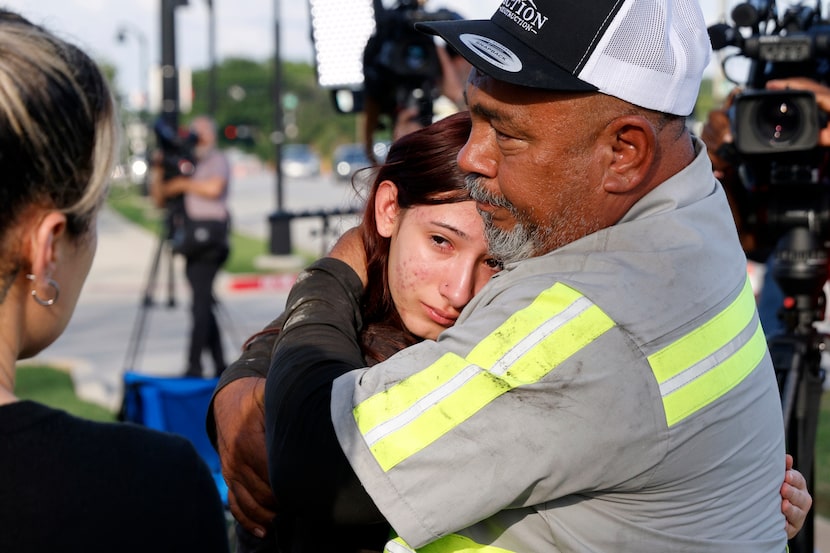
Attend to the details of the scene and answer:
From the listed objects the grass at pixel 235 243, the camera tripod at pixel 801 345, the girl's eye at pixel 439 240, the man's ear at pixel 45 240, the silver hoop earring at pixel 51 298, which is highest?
the man's ear at pixel 45 240

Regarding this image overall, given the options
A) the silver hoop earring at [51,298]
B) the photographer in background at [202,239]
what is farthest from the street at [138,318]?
the silver hoop earring at [51,298]

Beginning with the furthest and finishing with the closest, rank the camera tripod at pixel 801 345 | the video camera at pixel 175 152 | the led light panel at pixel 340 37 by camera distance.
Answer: the video camera at pixel 175 152 < the led light panel at pixel 340 37 < the camera tripod at pixel 801 345

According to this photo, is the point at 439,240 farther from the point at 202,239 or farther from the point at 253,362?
the point at 202,239

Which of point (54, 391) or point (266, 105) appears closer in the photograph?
point (54, 391)

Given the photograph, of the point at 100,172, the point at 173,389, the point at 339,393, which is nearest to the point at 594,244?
the point at 339,393

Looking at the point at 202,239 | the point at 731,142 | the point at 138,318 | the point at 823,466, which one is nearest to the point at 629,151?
the point at 731,142

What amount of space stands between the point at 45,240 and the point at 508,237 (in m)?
0.74

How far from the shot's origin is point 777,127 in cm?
347

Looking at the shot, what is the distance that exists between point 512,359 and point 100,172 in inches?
24.1

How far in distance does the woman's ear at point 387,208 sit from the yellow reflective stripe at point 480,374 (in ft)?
2.45

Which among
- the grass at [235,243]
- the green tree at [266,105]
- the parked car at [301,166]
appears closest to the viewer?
the grass at [235,243]

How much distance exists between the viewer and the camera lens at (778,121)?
11.4ft

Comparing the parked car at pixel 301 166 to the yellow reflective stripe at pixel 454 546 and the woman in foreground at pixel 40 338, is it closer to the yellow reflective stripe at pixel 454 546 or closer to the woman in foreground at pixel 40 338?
the yellow reflective stripe at pixel 454 546

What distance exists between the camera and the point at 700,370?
157 cm
